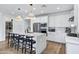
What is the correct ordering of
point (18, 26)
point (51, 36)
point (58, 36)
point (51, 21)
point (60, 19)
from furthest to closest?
point (18, 26), point (51, 21), point (51, 36), point (60, 19), point (58, 36)

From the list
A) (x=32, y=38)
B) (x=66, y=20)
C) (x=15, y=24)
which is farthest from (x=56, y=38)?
(x=15, y=24)

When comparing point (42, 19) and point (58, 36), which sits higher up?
point (42, 19)

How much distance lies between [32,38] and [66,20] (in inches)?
128

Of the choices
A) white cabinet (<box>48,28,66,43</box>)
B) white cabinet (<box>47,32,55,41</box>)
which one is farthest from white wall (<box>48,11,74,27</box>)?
white cabinet (<box>47,32,55,41</box>)

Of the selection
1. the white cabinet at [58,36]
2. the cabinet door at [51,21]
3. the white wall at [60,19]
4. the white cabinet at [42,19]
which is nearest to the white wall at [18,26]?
the white cabinet at [42,19]

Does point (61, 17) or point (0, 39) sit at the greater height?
point (61, 17)

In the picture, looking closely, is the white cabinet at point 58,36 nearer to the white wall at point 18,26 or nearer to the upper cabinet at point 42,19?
the upper cabinet at point 42,19

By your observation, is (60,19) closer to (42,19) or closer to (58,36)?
(58,36)

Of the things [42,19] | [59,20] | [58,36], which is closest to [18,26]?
[42,19]

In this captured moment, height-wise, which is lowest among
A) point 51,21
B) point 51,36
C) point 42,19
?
point 51,36

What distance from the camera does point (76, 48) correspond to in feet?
7.85

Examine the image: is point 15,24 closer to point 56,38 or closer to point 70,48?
point 56,38

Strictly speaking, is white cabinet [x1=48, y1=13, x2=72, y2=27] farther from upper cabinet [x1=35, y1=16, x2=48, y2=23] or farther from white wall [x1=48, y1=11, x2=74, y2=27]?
upper cabinet [x1=35, y1=16, x2=48, y2=23]
